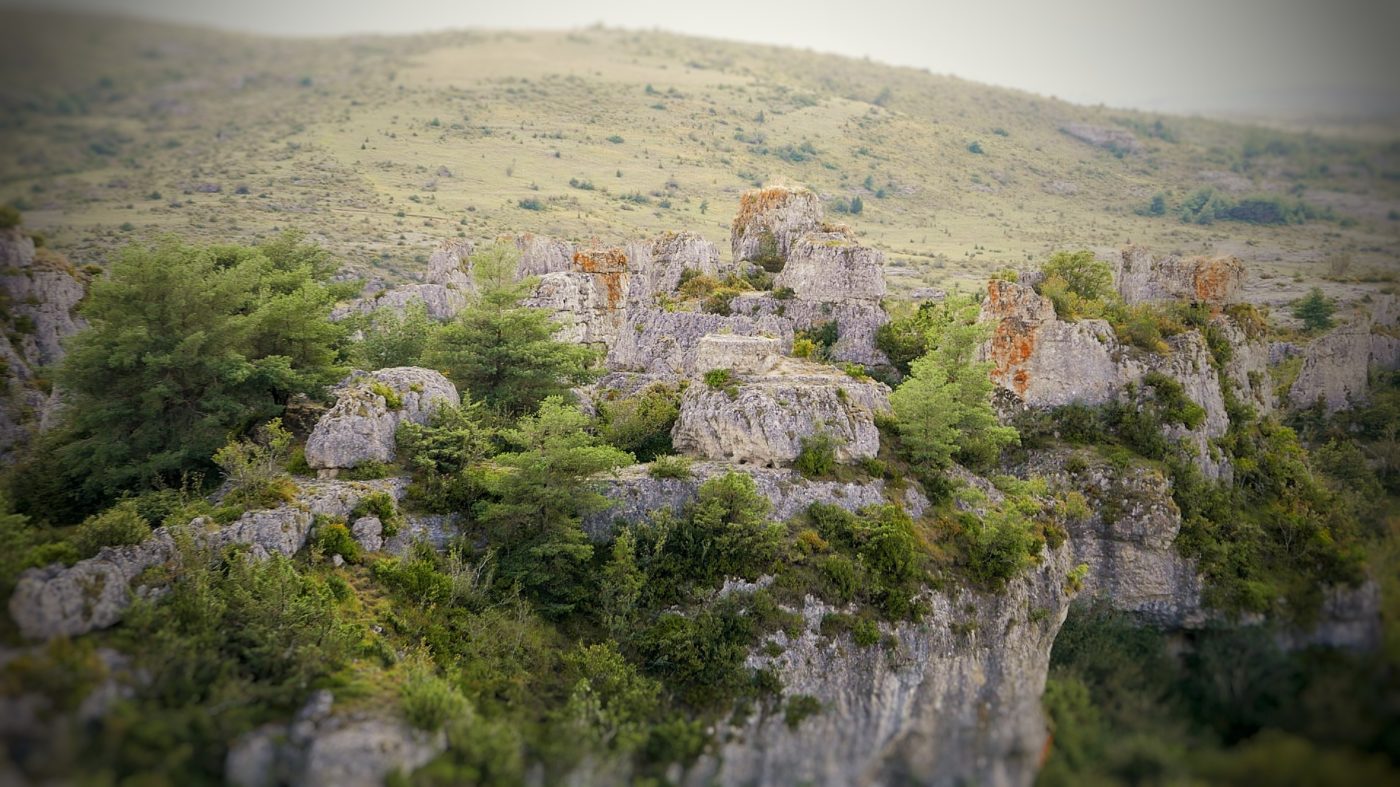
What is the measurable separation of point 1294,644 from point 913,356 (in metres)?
23.7

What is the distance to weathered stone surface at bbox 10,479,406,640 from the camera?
13664 millimetres

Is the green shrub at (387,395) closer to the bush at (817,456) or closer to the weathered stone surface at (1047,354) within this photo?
the bush at (817,456)

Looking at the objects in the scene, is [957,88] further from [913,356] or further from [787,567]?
[787,567]

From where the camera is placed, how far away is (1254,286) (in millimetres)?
62500

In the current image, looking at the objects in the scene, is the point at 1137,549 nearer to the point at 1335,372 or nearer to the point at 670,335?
the point at 670,335

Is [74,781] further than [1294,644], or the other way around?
[1294,644]

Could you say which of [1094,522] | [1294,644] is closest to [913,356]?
[1094,522]

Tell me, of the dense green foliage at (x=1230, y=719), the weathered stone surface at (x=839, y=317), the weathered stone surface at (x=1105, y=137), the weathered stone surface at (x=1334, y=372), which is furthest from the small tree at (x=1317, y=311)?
the weathered stone surface at (x=1105, y=137)

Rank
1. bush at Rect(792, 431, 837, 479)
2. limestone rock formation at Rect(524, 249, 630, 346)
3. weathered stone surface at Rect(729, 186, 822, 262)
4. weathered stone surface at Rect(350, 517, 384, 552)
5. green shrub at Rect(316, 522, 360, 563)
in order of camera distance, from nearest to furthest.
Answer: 1. green shrub at Rect(316, 522, 360, 563)
2. weathered stone surface at Rect(350, 517, 384, 552)
3. bush at Rect(792, 431, 837, 479)
4. limestone rock formation at Rect(524, 249, 630, 346)
5. weathered stone surface at Rect(729, 186, 822, 262)

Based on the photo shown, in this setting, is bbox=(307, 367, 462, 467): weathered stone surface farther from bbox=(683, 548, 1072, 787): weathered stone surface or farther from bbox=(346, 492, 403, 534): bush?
bbox=(683, 548, 1072, 787): weathered stone surface

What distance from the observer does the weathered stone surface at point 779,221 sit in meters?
48.8

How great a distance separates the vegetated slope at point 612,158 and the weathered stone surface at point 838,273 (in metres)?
28.6

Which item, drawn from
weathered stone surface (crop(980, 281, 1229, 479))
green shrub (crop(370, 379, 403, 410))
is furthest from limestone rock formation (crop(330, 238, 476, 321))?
weathered stone surface (crop(980, 281, 1229, 479))

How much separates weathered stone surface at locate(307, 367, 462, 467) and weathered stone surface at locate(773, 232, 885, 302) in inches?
921
